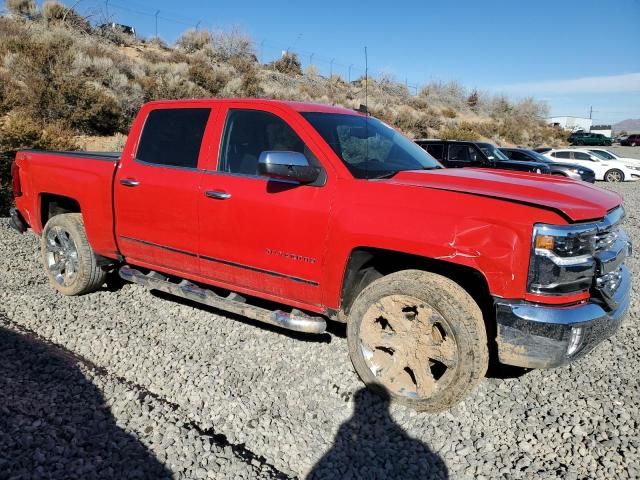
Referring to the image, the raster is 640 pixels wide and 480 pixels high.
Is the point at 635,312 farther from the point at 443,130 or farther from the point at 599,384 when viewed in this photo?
the point at 443,130

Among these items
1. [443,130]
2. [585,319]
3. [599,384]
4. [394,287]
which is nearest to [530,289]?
[585,319]

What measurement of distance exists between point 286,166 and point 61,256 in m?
3.29

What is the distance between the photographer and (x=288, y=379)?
→ 374cm

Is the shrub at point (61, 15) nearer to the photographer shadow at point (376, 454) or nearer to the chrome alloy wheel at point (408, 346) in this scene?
the chrome alloy wheel at point (408, 346)

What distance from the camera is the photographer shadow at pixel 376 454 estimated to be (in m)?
2.76

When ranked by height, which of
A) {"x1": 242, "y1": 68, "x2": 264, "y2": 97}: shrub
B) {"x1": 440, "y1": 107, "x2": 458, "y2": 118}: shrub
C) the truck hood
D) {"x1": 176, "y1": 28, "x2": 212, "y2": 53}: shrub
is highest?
{"x1": 176, "y1": 28, "x2": 212, "y2": 53}: shrub

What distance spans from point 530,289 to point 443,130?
34.8 metres

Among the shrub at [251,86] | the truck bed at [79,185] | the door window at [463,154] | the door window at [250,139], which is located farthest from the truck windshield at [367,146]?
the shrub at [251,86]

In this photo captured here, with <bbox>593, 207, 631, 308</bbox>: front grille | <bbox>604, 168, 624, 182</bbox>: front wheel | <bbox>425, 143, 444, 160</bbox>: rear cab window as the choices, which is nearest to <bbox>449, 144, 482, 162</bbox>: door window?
<bbox>425, 143, 444, 160</bbox>: rear cab window

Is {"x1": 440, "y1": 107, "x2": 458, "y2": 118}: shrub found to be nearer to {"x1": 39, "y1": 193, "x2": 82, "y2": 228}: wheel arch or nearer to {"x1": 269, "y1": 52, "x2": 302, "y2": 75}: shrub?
{"x1": 269, "y1": 52, "x2": 302, "y2": 75}: shrub

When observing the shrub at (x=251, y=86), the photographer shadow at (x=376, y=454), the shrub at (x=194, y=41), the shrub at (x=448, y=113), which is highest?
the shrub at (x=194, y=41)

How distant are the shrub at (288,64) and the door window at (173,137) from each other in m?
34.1

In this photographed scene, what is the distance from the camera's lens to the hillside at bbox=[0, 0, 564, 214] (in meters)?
15.9

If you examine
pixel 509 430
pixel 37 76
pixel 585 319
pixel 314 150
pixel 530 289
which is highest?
pixel 37 76
